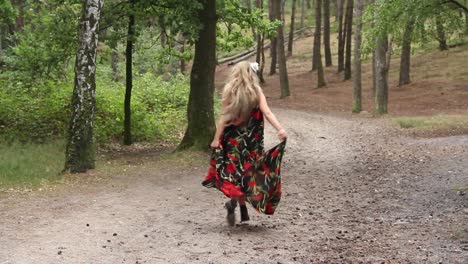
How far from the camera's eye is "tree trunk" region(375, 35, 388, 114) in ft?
74.7

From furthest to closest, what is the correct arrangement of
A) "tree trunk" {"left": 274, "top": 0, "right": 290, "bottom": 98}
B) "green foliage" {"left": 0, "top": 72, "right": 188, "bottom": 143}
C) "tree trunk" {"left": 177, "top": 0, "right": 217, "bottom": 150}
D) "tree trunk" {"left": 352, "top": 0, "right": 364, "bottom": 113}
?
1. "tree trunk" {"left": 274, "top": 0, "right": 290, "bottom": 98}
2. "tree trunk" {"left": 352, "top": 0, "right": 364, "bottom": 113}
3. "green foliage" {"left": 0, "top": 72, "right": 188, "bottom": 143}
4. "tree trunk" {"left": 177, "top": 0, "right": 217, "bottom": 150}

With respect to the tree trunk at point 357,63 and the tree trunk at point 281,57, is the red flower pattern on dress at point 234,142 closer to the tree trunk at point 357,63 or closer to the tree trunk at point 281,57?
the tree trunk at point 357,63

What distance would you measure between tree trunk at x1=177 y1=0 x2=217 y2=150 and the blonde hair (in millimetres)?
6440

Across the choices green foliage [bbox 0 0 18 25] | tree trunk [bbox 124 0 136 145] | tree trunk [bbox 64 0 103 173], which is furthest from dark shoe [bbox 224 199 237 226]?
green foliage [bbox 0 0 18 25]

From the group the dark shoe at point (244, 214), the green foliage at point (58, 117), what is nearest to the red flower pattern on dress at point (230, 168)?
the dark shoe at point (244, 214)

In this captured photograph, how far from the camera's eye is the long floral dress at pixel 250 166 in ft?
23.4

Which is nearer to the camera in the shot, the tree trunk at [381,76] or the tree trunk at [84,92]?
the tree trunk at [84,92]

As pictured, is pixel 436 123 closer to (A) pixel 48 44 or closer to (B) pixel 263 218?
(A) pixel 48 44

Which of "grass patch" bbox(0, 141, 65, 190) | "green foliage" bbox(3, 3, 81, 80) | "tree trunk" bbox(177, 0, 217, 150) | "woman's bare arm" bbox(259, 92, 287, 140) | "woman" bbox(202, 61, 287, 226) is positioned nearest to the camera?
"woman's bare arm" bbox(259, 92, 287, 140)

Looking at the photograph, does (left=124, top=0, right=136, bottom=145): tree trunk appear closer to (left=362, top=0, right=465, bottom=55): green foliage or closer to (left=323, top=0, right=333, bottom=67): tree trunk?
(left=362, top=0, right=465, bottom=55): green foliage

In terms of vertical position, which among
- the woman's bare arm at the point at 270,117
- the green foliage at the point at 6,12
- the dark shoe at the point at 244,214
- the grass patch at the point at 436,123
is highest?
the green foliage at the point at 6,12

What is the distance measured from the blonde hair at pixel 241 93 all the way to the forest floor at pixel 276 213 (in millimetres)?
1447

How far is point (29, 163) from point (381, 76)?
14885 mm

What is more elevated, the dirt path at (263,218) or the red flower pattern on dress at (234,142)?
the red flower pattern on dress at (234,142)
